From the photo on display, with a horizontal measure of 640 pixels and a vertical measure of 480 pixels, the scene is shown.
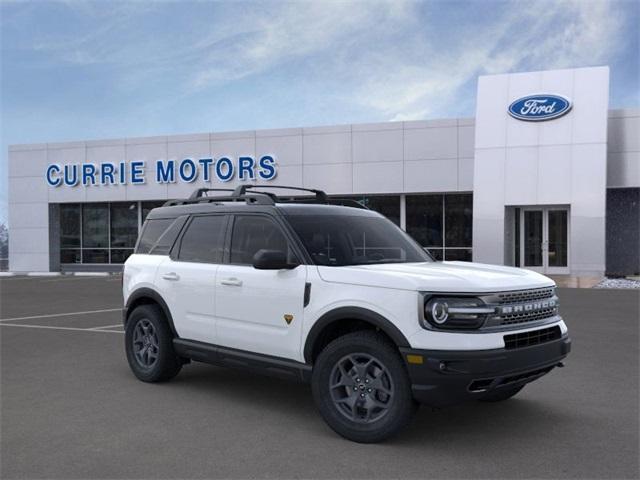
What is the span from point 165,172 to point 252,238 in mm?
23859

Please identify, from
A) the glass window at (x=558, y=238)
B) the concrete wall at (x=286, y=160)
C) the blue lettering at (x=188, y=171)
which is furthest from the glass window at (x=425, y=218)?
the blue lettering at (x=188, y=171)

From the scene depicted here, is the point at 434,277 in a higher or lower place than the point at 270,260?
lower

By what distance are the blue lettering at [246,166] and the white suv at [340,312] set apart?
20.8 metres

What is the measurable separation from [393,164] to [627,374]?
1918 cm

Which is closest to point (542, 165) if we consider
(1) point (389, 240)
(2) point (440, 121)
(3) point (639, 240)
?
(2) point (440, 121)

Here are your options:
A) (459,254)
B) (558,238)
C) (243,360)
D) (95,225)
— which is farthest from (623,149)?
(95,225)

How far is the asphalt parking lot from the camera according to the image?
4.33 meters

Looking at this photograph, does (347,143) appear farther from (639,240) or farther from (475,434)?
(475,434)

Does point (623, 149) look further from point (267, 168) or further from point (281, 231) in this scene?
point (281, 231)

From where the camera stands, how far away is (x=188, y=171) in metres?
28.4

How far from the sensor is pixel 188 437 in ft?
16.3

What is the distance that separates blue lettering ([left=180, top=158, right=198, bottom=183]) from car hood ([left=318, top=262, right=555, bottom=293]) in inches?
942

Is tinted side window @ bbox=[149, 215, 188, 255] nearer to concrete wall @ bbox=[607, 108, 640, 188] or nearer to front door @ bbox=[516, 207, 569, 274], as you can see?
front door @ bbox=[516, 207, 569, 274]

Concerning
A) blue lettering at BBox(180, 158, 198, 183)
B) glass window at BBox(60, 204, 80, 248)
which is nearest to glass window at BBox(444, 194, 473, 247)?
blue lettering at BBox(180, 158, 198, 183)
